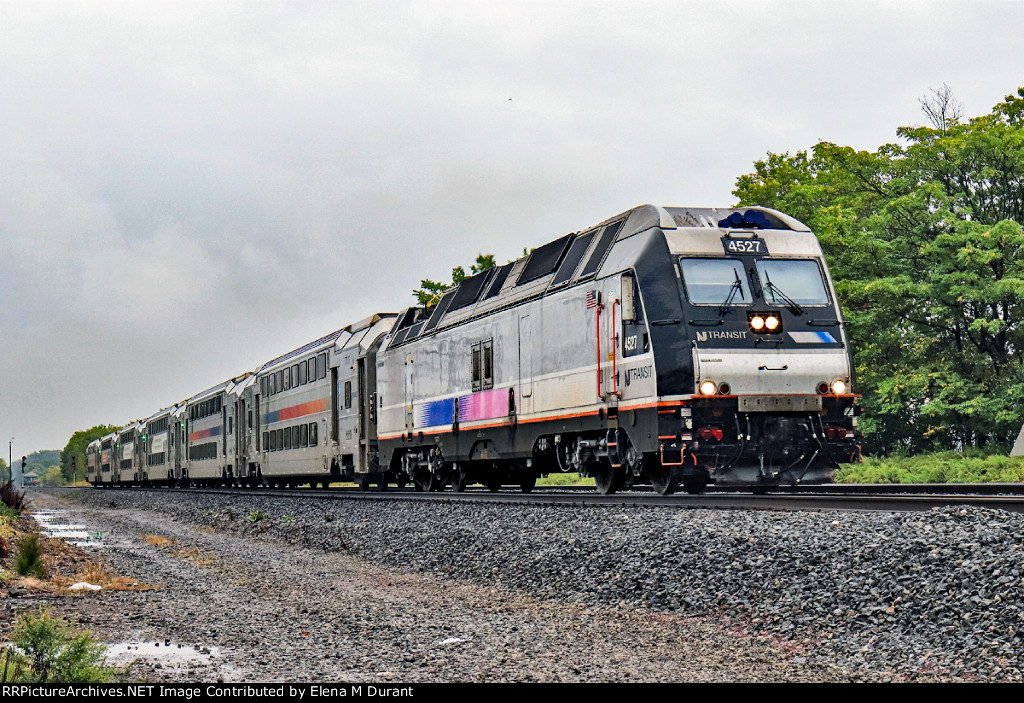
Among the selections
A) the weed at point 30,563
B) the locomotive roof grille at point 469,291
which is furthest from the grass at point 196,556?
the locomotive roof grille at point 469,291

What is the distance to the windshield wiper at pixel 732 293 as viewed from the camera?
14.3 meters

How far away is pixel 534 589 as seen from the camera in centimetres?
1067

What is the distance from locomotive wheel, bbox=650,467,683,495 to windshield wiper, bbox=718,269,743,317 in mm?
2174

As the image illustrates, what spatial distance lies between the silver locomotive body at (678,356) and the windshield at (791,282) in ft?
0.06

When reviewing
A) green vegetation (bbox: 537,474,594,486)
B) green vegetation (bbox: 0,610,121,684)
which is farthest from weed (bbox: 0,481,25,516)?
green vegetation (bbox: 0,610,121,684)

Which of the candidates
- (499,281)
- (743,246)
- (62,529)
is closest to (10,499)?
(62,529)

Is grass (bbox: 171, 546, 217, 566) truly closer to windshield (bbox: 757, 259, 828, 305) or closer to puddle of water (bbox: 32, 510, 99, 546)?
puddle of water (bbox: 32, 510, 99, 546)

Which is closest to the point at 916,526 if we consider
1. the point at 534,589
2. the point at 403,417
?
the point at 534,589

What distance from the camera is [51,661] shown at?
6.00 metres

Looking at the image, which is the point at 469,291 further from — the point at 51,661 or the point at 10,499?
the point at 10,499

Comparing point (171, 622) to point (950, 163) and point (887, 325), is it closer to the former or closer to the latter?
point (887, 325)

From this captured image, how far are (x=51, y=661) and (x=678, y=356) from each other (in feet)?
30.6

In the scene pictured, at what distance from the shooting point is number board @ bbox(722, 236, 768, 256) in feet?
48.8

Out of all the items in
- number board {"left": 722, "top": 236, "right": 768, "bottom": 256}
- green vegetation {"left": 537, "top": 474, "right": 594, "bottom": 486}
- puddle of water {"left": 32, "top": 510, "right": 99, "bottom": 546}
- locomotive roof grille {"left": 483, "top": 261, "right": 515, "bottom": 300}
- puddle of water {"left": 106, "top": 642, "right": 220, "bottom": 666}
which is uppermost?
locomotive roof grille {"left": 483, "top": 261, "right": 515, "bottom": 300}
